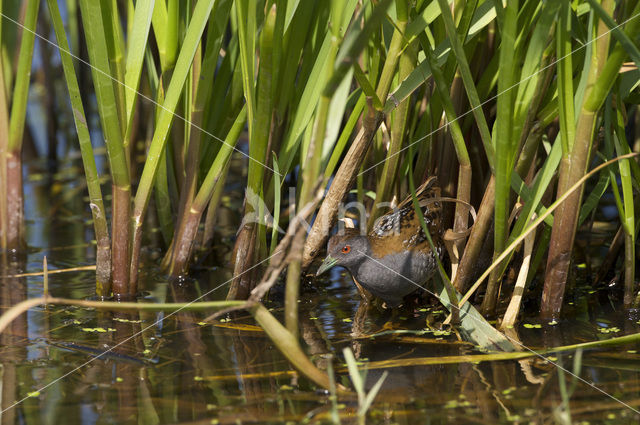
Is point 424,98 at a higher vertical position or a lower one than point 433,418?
higher

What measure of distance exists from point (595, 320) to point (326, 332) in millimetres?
1126

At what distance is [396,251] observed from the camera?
10.3 feet

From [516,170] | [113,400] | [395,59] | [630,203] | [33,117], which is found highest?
[33,117]

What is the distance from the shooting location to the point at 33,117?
22.7 ft

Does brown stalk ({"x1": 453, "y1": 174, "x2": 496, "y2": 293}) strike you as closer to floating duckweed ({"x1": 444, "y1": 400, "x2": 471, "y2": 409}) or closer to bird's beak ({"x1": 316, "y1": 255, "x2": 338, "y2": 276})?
bird's beak ({"x1": 316, "y1": 255, "x2": 338, "y2": 276})

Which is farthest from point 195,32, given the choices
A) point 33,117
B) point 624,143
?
point 33,117

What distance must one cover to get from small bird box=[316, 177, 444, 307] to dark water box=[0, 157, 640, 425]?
0.17 metres

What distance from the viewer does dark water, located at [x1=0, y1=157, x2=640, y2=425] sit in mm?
2160

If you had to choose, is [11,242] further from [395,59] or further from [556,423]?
[556,423]

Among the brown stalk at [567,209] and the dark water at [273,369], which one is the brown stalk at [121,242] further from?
the brown stalk at [567,209]

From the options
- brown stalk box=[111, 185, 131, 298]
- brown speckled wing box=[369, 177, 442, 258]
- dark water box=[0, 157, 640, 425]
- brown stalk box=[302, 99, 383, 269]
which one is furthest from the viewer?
brown speckled wing box=[369, 177, 442, 258]

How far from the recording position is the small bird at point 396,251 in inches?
119

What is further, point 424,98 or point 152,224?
point 152,224

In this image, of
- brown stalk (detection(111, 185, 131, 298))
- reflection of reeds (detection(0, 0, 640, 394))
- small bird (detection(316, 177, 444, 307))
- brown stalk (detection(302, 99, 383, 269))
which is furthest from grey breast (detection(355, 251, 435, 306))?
brown stalk (detection(111, 185, 131, 298))
